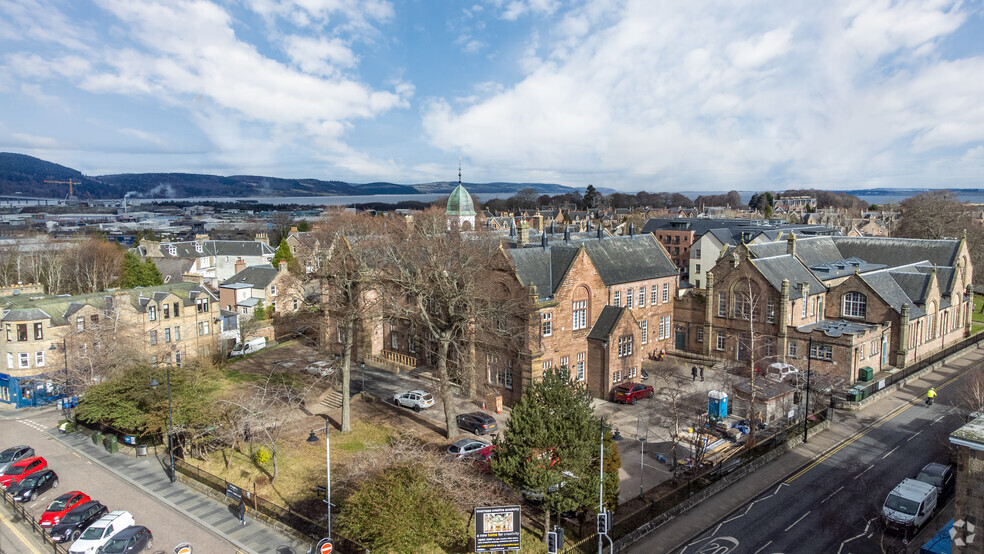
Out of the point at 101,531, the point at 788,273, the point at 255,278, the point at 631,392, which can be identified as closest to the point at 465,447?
the point at 631,392

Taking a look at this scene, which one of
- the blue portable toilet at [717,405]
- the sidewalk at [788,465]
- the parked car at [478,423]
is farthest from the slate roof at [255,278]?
the sidewalk at [788,465]

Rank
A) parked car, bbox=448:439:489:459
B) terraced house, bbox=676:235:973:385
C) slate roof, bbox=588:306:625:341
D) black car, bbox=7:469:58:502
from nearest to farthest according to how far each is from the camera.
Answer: black car, bbox=7:469:58:502
parked car, bbox=448:439:489:459
slate roof, bbox=588:306:625:341
terraced house, bbox=676:235:973:385

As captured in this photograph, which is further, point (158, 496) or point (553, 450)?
point (158, 496)

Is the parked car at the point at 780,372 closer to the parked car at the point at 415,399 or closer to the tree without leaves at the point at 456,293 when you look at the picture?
the tree without leaves at the point at 456,293

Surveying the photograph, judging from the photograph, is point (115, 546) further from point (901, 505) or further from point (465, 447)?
point (901, 505)

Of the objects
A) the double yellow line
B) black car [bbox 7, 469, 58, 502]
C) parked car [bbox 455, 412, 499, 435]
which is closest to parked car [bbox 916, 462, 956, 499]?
the double yellow line

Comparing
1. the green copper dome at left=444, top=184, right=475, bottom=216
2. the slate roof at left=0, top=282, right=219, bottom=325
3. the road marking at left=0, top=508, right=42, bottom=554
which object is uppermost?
the green copper dome at left=444, top=184, right=475, bottom=216

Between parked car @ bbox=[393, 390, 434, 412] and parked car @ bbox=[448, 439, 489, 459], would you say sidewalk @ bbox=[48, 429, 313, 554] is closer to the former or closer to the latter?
parked car @ bbox=[448, 439, 489, 459]
